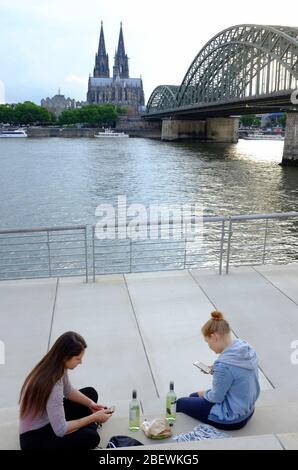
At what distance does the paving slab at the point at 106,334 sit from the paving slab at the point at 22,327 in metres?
0.17

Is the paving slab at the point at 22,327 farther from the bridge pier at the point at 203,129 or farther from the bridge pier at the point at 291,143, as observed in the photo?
the bridge pier at the point at 203,129

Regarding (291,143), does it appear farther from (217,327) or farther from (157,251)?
Answer: (217,327)

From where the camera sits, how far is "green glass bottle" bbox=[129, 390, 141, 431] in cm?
329

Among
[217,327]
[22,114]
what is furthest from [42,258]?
[22,114]

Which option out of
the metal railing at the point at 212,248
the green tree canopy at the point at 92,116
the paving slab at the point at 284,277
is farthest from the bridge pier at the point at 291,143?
the green tree canopy at the point at 92,116

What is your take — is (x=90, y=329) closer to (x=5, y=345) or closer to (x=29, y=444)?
(x=5, y=345)

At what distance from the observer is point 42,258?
14117 mm

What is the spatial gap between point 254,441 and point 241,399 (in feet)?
2.09

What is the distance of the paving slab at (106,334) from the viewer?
4.44 m

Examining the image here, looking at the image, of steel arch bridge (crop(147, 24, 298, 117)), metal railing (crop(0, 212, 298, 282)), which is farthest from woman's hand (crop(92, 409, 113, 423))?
steel arch bridge (crop(147, 24, 298, 117))

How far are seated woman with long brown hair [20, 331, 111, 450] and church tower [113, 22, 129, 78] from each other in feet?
649

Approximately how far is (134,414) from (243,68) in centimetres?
6819

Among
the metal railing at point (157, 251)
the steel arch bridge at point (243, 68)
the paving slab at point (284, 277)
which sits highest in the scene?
the steel arch bridge at point (243, 68)
